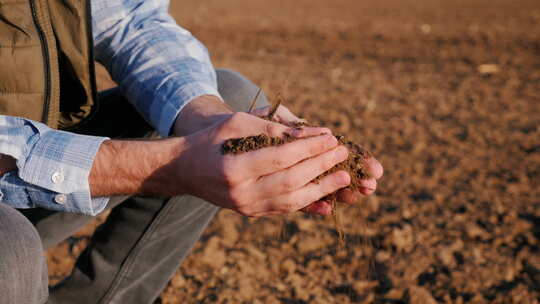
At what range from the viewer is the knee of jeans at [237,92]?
1802 mm

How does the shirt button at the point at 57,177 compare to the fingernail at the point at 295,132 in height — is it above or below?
below

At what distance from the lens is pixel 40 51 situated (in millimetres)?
1462

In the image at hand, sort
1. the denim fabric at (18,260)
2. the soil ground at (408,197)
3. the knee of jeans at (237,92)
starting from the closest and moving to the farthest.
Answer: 1. the denim fabric at (18,260)
2. the knee of jeans at (237,92)
3. the soil ground at (408,197)

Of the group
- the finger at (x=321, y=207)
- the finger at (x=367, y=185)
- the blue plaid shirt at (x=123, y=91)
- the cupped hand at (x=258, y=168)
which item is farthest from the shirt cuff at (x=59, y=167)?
the finger at (x=367, y=185)

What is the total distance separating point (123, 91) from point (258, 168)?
34.5 inches

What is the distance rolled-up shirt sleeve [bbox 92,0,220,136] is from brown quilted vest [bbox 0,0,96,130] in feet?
0.57

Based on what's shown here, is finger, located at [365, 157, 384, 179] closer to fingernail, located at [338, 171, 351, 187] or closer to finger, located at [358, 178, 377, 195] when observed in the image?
finger, located at [358, 178, 377, 195]

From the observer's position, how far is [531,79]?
5.43m

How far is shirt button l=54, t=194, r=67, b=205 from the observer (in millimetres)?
1254

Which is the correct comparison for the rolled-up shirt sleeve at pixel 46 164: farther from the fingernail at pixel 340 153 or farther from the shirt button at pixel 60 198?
the fingernail at pixel 340 153

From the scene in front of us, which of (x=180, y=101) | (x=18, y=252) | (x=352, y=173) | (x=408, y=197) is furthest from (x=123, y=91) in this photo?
(x=408, y=197)

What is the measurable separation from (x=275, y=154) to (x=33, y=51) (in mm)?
835

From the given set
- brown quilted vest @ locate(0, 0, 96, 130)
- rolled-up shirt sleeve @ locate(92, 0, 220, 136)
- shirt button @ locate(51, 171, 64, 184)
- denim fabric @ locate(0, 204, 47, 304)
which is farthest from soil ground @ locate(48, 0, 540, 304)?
denim fabric @ locate(0, 204, 47, 304)

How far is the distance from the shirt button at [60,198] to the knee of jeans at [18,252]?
89mm
